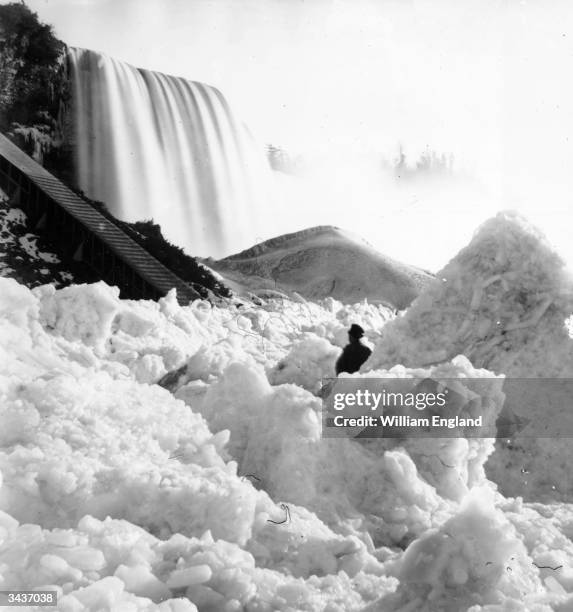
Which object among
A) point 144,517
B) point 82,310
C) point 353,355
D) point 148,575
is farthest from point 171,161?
point 148,575

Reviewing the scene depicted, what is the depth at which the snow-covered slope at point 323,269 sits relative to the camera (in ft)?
14.0

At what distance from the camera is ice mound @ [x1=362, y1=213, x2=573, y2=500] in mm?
2027

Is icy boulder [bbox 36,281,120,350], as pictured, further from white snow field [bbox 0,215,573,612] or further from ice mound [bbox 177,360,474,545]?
ice mound [bbox 177,360,474,545]

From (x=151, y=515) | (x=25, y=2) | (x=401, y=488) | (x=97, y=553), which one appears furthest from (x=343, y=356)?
(x=25, y=2)

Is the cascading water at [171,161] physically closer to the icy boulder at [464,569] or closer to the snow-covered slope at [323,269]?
the snow-covered slope at [323,269]

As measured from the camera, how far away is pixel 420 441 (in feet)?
4.81

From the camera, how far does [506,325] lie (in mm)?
2246

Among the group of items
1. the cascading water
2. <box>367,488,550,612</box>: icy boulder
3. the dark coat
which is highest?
the cascading water

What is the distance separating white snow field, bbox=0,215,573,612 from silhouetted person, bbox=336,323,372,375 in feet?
0.25

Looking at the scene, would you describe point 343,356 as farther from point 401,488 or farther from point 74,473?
point 74,473

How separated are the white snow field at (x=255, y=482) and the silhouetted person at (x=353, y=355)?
75 millimetres

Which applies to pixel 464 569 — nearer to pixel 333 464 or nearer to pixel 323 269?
pixel 333 464

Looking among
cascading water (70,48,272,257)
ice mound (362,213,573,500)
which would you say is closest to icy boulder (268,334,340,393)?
ice mound (362,213,573,500)

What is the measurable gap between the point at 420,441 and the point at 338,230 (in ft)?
9.65
